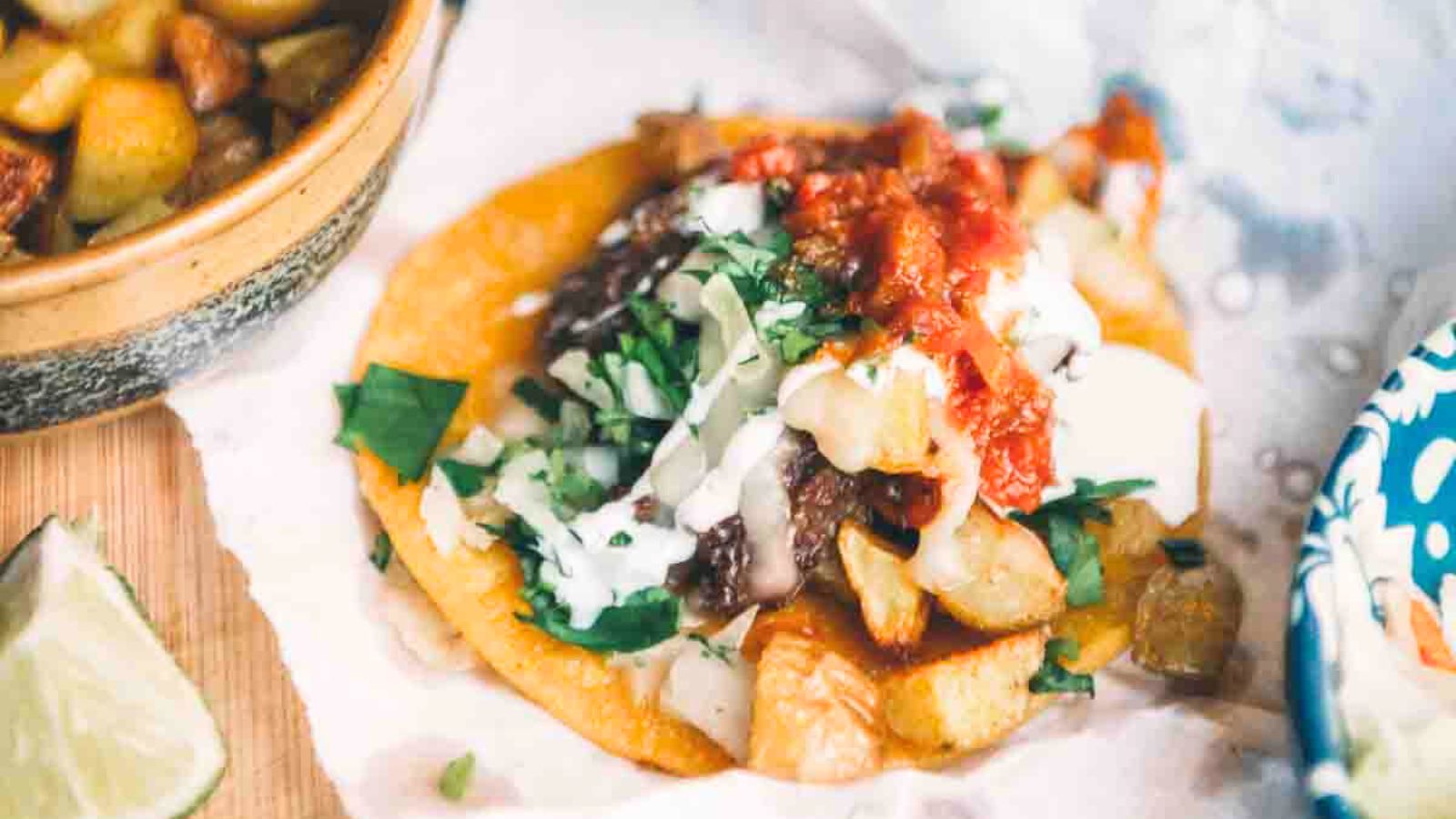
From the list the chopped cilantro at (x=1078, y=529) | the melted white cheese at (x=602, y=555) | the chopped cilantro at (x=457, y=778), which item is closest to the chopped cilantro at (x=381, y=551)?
the melted white cheese at (x=602, y=555)

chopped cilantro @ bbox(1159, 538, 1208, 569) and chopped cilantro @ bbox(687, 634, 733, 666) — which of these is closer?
chopped cilantro @ bbox(687, 634, 733, 666)

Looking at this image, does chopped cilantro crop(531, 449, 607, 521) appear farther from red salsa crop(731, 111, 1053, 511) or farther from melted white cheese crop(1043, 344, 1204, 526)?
melted white cheese crop(1043, 344, 1204, 526)

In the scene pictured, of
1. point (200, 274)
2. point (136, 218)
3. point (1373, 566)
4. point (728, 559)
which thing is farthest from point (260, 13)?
point (1373, 566)

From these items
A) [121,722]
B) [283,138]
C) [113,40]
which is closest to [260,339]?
[283,138]

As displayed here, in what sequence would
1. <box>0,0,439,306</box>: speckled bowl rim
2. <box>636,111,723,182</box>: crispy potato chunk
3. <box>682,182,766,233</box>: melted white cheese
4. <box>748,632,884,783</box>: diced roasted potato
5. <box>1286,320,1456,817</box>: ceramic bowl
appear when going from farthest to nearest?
1. <box>636,111,723,182</box>: crispy potato chunk
2. <box>682,182,766,233</box>: melted white cheese
3. <box>748,632,884,783</box>: diced roasted potato
4. <box>1286,320,1456,817</box>: ceramic bowl
5. <box>0,0,439,306</box>: speckled bowl rim

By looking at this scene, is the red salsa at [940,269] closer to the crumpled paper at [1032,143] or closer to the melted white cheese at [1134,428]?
the melted white cheese at [1134,428]

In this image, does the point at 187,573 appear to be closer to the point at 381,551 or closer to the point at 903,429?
the point at 381,551

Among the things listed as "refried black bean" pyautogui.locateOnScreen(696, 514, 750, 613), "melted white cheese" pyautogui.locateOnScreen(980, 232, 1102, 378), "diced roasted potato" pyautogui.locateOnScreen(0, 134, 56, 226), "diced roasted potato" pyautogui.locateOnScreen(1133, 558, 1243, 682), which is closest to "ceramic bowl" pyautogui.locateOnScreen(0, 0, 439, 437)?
"diced roasted potato" pyautogui.locateOnScreen(0, 134, 56, 226)
